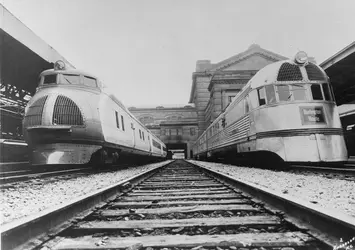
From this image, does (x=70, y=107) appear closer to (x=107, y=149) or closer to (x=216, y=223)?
(x=107, y=149)

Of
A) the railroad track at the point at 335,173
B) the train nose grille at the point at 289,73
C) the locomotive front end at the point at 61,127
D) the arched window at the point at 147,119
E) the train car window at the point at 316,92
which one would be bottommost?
the railroad track at the point at 335,173

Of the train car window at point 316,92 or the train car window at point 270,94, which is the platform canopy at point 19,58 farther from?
the train car window at point 316,92

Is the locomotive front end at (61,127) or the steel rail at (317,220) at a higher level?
the locomotive front end at (61,127)

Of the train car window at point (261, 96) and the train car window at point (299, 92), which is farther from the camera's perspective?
the train car window at point (261, 96)

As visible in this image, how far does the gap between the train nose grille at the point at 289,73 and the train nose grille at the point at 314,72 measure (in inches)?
11.1

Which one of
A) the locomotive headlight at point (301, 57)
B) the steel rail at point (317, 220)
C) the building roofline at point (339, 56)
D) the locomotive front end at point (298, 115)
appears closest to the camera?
the steel rail at point (317, 220)

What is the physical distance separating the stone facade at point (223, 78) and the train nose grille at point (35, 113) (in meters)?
20.7

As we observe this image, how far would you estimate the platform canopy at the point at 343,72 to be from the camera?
8.16m

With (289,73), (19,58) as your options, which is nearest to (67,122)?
(19,58)

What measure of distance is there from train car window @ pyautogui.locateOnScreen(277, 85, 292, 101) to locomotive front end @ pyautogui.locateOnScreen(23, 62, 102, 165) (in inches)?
197

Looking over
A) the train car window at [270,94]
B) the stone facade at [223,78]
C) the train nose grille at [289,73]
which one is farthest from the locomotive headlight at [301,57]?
the stone facade at [223,78]

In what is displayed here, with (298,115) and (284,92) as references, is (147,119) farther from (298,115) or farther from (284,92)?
(298,115)

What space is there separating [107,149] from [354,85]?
383 inches

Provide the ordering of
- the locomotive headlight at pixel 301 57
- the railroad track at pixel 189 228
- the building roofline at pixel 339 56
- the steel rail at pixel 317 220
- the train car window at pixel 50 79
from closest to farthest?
the steel rail at pixel 317 220 → the railroad track at pixel 189 228 → the locomotive headlight at pixel 301 57 → the train car window at pixel 50 79 → the building roofline at pixel 339 56
